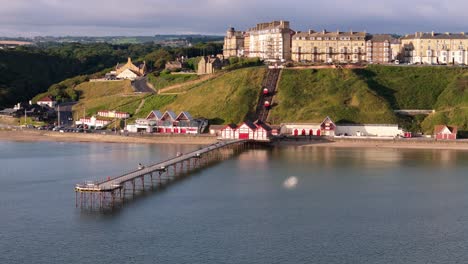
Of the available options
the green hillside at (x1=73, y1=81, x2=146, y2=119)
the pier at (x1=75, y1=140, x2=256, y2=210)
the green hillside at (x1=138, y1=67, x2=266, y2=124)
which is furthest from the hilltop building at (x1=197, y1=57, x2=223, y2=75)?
the pier at (x1=75, y1=140, x2=256, y2=210)

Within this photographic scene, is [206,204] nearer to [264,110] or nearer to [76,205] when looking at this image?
[76,205]

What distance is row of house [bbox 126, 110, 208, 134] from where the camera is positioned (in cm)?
7569

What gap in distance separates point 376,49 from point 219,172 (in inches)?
1813

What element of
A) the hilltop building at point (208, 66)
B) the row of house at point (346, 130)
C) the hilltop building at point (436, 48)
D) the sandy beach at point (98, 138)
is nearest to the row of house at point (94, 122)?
the sandy beach at point (98, 138)

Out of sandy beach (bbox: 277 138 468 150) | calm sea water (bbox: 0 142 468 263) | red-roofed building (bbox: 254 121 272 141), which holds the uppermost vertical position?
red-roofed building (bbox: 254 121 272 141)

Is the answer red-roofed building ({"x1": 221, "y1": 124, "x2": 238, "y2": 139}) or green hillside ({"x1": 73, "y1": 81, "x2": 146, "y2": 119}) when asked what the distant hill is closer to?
green hillside ({"x1": 73, "y1": 81, "x2": 146, "y2": 119})

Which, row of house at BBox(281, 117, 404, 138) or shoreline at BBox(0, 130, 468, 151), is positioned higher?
row of house at BBox(281, 117, 404, 138)

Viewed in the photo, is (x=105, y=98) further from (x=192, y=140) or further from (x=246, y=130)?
(x=246, y=130)

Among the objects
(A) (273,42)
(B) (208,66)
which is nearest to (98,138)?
(B) (208,66)

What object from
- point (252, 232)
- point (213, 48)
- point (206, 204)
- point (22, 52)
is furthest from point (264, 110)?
point (22, 52)

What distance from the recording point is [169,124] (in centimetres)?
7675

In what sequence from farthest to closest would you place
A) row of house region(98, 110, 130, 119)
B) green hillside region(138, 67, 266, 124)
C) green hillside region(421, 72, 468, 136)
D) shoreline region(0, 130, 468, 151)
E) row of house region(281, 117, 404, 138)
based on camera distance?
row of house region(98, 110, 130, 119) → green hillside region(138, 67, 266, 124) → green hillside region(421, 72, 468, 136) → row of house region(281, 117, 404, 138) → shoreline region(0, 130, 468, 151)

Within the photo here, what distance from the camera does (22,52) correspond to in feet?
434

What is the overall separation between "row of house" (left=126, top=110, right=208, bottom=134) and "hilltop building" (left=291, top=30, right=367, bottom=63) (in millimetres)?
24207
